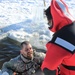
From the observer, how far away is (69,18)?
2.41 metres

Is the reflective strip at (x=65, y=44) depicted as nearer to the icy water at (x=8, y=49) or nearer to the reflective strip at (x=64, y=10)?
the reflective strip at (x=64, y=10)

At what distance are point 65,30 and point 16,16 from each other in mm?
5511

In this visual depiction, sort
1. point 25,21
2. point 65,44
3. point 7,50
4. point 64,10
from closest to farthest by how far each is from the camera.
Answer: point 65,44 → point 64,10 → point 7,50 → point 25,21

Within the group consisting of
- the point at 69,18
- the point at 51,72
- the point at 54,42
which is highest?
the point at 69,18

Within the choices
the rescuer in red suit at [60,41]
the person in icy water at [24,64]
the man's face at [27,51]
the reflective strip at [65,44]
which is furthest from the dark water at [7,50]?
the reflective strip at [65,44]

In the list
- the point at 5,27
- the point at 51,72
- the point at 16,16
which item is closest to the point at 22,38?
the point at 5,27

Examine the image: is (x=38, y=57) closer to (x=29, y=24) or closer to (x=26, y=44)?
(x=26, y=44)

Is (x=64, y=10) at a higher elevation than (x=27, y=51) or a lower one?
higher

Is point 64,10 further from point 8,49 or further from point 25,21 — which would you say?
point 25,21

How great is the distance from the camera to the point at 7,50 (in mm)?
5812

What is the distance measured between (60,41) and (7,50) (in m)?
3.60

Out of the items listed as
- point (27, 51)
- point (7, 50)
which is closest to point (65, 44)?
point (27, 51)

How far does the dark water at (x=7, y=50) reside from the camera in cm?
555

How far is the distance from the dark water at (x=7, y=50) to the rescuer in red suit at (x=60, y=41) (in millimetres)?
3103
